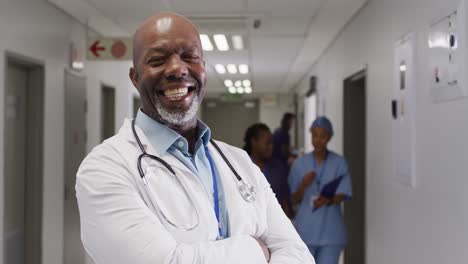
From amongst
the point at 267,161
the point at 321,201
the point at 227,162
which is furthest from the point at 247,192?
the point at 267,161

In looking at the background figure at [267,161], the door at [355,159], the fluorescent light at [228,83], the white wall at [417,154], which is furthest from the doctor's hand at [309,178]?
the fluorescent light at [228,83]

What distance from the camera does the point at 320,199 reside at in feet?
11.7

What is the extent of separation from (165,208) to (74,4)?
11.3 feet

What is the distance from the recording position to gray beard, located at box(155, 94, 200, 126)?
119cm

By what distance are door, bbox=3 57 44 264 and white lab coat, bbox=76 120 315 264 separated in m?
2.83

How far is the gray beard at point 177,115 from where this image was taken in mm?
1188

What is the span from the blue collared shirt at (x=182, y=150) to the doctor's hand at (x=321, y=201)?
240 centimetres

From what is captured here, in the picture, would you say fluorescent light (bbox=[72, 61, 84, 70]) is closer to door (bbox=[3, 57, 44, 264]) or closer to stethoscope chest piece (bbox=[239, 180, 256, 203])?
door (bbox=[3, 57, 44, 264])

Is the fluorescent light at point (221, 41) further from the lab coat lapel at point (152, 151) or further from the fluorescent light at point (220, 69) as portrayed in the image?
the lab coat lapel at point (152, 151)

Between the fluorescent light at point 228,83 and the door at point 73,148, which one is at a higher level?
the fluorescent light at point 228,83

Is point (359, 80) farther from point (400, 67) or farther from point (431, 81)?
point (431, 81)

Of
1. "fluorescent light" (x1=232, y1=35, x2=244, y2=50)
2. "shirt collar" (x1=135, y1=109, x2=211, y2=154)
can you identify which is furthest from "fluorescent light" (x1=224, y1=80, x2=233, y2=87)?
"shirt collar" (x1=135, y1=109, x2=211, y2=154)

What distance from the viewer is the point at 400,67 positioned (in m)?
3.15

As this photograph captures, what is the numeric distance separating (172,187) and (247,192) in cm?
21
